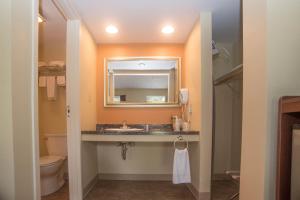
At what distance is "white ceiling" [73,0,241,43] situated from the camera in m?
2.00

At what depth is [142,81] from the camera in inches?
122

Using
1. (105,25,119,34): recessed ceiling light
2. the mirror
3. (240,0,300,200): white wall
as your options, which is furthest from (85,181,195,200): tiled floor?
(105,25,119,34): recessed ceiling light

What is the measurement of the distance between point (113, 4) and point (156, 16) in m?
0.52

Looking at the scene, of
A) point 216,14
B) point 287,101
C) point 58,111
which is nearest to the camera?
point 287,101

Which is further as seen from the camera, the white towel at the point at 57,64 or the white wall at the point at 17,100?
the white towel at the point at 57,64

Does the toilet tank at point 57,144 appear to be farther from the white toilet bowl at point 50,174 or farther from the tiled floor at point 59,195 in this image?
the tiled floor at point 59,195

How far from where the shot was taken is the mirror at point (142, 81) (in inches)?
121

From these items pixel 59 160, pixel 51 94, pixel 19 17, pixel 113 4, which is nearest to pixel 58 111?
pixel 51 94

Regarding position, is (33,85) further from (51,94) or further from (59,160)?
(51,94)

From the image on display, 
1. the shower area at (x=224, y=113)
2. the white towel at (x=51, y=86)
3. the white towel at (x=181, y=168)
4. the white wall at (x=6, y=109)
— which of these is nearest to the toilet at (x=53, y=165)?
the white towel at (x=51, y=86)

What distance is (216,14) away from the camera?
2.22 m

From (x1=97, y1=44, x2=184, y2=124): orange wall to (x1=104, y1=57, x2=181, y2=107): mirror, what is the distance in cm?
8

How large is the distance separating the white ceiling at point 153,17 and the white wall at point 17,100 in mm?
950

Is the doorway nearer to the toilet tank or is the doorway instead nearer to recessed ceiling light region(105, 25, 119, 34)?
the toilet tank
